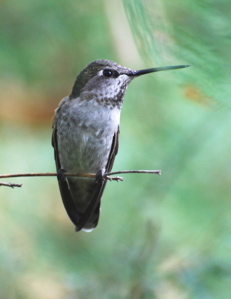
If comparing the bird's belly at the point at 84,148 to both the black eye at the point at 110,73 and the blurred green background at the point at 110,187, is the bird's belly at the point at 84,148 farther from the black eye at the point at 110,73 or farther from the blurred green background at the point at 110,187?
the black eye at the point at 110,73

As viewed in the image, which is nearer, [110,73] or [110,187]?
[110,73]

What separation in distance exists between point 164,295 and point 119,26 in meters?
0.97

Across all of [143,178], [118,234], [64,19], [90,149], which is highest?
[64,19]

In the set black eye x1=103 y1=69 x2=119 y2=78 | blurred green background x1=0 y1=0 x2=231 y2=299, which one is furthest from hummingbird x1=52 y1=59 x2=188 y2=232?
blurred green background x1=0 y1=0 x2=231 y2=299

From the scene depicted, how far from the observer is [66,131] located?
225 centimetres

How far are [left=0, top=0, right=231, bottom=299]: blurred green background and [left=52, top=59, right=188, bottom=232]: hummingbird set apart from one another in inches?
4.3

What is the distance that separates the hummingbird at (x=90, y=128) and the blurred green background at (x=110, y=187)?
4.3 inches

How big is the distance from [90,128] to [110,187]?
467 millimetres

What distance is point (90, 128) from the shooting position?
2230 mm

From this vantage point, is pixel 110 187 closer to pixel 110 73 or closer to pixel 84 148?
pixel 84 148

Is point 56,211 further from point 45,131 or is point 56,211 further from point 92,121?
point 92,121

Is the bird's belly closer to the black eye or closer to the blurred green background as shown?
the blurred green background

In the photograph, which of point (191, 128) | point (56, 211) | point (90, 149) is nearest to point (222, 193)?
point (191, 128)

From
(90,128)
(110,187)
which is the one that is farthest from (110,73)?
(110,187)
